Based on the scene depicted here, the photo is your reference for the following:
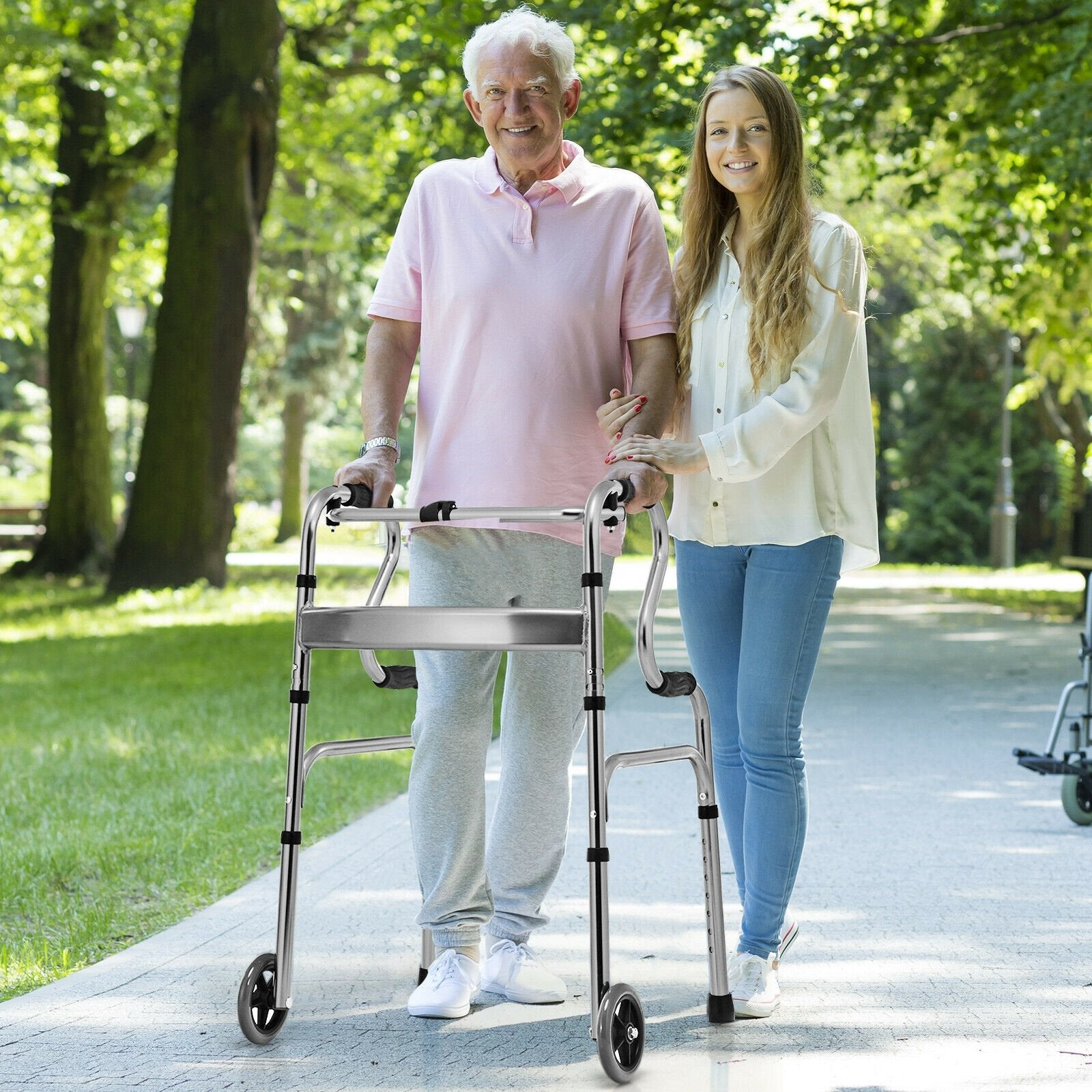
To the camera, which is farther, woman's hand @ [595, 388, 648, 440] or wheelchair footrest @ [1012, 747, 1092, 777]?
wheelchair footrest @ [1012, 747, 1092, 777]

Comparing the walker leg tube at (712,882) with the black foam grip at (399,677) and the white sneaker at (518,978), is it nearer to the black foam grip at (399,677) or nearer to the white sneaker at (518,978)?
the white sneaker at (518,978)

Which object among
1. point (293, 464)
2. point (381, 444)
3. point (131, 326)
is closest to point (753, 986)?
point (381, 444)

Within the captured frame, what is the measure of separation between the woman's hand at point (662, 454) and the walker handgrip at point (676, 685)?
0.43m

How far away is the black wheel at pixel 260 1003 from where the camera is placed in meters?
3.35

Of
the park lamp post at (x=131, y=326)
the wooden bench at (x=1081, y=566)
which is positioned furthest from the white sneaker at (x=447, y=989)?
the park lamp post at (x=131, y=326)

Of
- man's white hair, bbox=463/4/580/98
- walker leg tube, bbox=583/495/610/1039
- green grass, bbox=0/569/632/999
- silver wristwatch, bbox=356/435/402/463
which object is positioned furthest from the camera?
green grass, bbox=0/569/632/999

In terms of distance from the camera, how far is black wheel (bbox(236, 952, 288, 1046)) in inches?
132

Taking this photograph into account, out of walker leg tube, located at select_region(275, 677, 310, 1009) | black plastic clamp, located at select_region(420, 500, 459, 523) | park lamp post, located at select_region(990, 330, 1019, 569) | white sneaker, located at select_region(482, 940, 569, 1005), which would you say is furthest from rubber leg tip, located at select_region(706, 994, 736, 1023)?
park lamp post, located at select_region(990, 330, 1019, 569)

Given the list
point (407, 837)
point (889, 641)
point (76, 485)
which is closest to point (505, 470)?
point (407, 837)

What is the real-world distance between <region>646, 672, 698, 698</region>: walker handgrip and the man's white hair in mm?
→ 1338

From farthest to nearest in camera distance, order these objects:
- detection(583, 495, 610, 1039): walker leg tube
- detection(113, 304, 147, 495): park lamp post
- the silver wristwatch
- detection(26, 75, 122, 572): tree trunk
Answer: detection(113, 304, 147, 495): park lamp post < detection(26, 75, 122, 572): tree trunk < the silver wristwatch < detection(583, 495, 610, 1039): walker leg tube

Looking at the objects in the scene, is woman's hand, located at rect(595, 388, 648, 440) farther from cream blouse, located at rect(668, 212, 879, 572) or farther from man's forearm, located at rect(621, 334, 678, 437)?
cream blouse, located at rect(668, 212, 879, 572)

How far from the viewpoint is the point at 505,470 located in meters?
3.65

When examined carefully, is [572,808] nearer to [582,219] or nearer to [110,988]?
[110,988]
